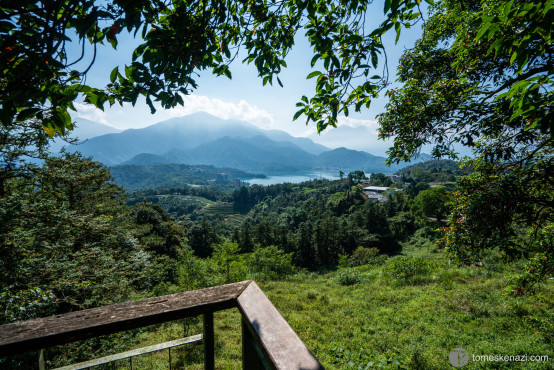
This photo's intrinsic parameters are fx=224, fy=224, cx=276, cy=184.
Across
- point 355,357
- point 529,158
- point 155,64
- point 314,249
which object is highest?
point 155,64

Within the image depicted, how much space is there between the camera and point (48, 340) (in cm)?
97

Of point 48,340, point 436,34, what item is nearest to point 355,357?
point 48,340

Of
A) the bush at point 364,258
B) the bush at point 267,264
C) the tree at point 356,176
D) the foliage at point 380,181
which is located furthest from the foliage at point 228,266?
the foliage at point 380,181

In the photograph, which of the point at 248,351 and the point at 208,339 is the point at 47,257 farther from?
the point at 248,351

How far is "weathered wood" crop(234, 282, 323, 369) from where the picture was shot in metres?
0.81

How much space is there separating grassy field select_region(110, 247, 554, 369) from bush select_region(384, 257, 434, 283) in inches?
16.9

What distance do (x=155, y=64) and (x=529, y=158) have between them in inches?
185

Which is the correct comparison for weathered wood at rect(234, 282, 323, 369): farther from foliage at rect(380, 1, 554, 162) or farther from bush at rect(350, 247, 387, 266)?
bush at rect(350, 247, 387, 266)

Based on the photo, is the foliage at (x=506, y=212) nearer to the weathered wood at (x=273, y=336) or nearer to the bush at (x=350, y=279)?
the weathered wood at (x=273, y=336)

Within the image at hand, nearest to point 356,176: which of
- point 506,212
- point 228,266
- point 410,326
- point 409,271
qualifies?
point 409,271

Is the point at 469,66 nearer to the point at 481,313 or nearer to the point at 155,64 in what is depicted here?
the point at 155,64

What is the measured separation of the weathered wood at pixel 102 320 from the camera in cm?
96

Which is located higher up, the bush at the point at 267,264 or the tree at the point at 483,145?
the tree at the point at 483,145

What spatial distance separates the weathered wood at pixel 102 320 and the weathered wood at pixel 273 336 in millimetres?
138
